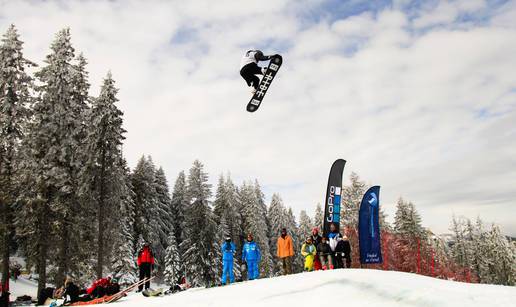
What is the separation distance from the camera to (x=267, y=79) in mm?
10570

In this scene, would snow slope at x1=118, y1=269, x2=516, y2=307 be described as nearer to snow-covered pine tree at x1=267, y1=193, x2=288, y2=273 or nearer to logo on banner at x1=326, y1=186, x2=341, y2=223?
logo on banner at x1=326, y1=186, x2=341, y2=223

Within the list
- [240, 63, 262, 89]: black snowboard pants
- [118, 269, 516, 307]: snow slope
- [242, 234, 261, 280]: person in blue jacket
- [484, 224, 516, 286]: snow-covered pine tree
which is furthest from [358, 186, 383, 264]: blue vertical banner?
[484, 224, 516, 286]: snow-covered pine tree

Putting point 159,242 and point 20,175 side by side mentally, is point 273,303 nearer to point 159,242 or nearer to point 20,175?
point 20,175

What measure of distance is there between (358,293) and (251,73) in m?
6.12

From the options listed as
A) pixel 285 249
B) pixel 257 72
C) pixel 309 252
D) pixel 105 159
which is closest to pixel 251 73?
pixel 257 72

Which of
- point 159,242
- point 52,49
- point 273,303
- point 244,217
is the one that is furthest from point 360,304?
point 244,217

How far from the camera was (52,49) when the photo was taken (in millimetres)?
22906

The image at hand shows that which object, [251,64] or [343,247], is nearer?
[251,64]

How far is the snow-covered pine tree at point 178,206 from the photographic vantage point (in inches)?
1988

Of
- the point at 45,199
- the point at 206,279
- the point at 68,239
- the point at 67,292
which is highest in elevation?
the point at 45,199

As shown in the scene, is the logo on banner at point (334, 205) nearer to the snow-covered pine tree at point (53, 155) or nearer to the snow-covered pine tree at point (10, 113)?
the snow-covered pine tree at point (53, 155)

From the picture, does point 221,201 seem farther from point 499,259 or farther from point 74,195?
point 499,259

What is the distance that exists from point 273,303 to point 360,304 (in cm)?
167

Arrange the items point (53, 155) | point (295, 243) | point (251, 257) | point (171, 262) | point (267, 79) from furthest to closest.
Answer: point (295, 243), point (171, 262), point (53, 155), point (251, 257), point (267, 79)
